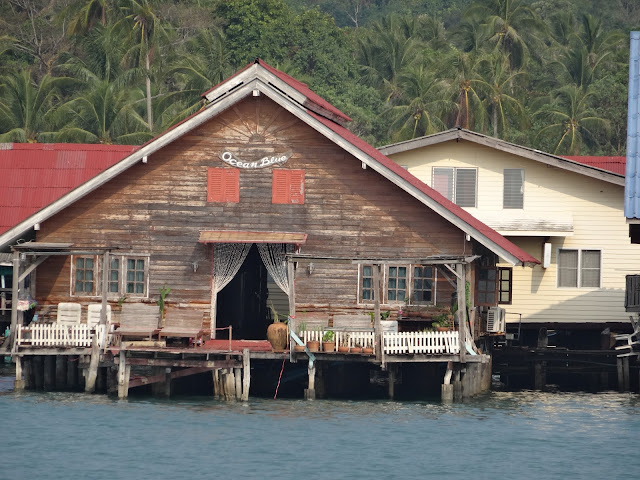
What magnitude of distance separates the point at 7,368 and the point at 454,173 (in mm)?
16803

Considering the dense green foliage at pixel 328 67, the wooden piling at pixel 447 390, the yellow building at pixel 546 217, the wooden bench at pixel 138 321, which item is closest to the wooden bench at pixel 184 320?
the wooden bench at pixel 138 321

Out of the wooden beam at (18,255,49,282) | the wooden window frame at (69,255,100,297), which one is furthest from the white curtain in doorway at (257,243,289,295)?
the wooden beam at (18,255,49,282)

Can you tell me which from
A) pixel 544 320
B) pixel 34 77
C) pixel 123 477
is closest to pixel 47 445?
pixel 123 477

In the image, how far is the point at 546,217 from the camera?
46281mm

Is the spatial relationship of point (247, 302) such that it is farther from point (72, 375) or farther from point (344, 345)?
point (344, 345)

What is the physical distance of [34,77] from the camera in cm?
8238

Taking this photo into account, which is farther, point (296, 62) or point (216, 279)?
point (296, 62)

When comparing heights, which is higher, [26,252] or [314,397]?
[26,252]

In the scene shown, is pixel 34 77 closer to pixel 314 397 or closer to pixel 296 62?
pixel 296 62

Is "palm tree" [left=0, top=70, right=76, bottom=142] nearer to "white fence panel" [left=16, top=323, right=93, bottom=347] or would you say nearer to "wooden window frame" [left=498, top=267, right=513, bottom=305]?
"wooden window frame" [left=498, top=267, right=513, bottom=305]

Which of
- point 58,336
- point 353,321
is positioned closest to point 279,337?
point 353,321

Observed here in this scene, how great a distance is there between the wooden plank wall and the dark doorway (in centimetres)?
393

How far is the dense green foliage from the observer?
231 feet

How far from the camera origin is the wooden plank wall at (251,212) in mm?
39750
